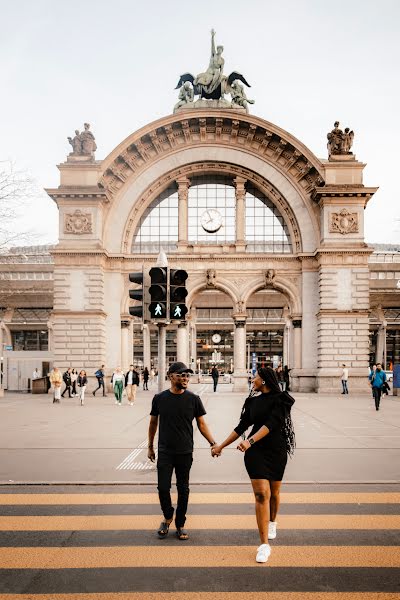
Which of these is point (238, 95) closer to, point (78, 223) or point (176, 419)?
point (78, 223)

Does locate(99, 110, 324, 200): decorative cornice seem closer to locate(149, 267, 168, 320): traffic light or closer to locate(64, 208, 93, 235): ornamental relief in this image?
locate(64, 208, 93, 235): ornamental relief

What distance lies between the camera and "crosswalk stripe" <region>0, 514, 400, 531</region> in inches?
314

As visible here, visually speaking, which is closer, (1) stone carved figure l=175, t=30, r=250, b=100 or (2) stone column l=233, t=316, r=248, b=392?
(2) stone column l=233, t=316, r=248, b=392

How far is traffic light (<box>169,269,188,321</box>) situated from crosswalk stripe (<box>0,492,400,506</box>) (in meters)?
3.51

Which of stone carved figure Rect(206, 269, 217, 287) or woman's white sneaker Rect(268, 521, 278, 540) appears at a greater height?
stone carved figure Rect(206, 269, 217, 287)

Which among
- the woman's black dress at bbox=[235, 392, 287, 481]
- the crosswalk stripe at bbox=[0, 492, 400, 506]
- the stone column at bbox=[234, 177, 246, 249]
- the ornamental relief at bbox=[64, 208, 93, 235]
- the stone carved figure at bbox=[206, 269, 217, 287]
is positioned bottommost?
the crosswalk stripe at bbox=[0, 492, 400, 506]

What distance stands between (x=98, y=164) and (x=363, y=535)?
34.2 meters

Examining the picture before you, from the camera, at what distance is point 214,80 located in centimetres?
4200

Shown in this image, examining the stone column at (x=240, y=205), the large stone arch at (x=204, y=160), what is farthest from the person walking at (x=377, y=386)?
the stone column at (x=240, y=205)

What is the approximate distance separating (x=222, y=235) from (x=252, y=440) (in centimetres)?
3467

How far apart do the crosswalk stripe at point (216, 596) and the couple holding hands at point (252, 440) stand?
0.86m

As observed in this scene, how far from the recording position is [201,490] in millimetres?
10148

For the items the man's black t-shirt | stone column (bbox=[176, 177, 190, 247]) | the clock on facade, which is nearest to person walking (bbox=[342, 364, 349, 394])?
the clock on facade

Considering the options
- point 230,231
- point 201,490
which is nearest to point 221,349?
point 230,231
